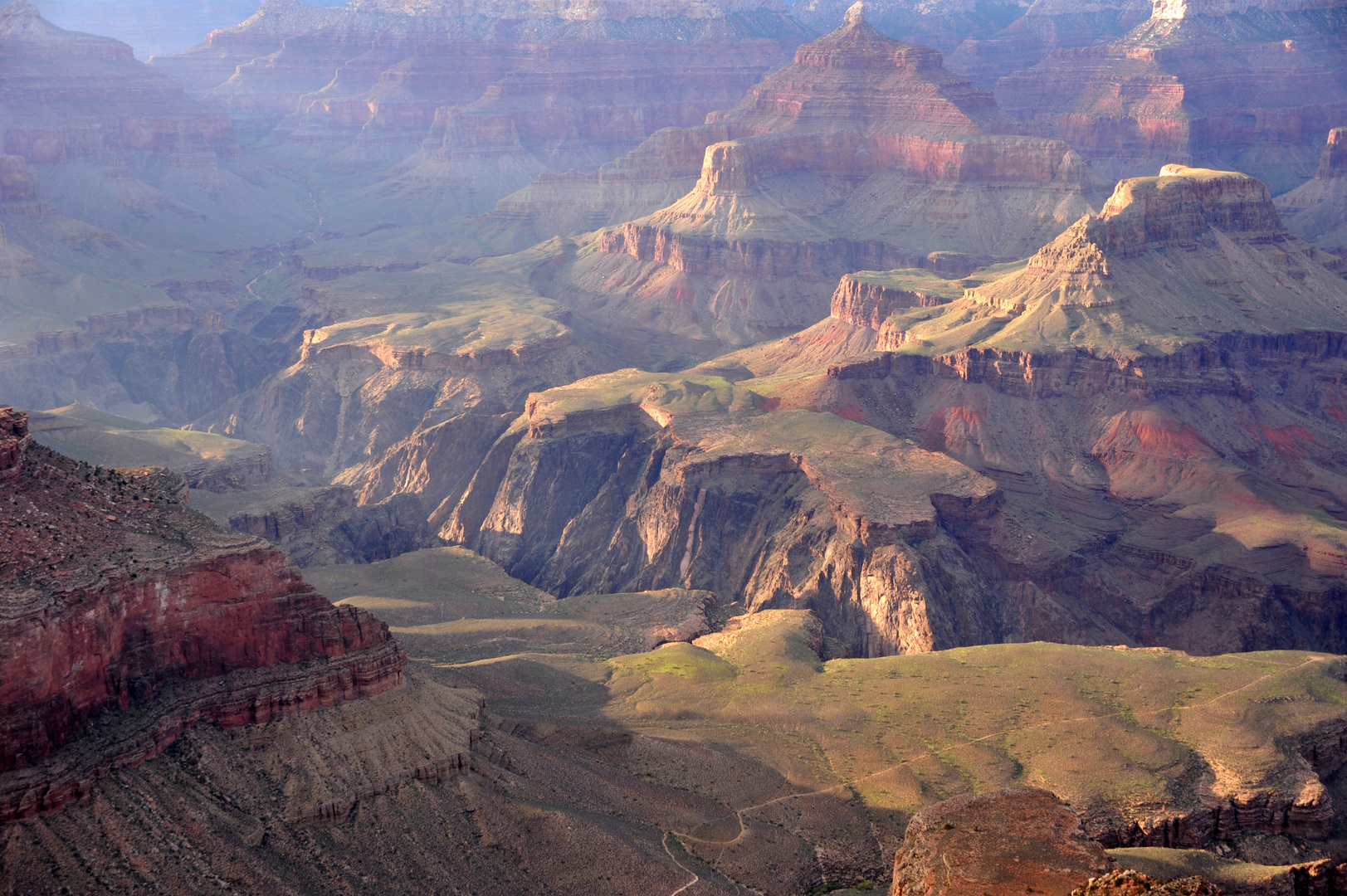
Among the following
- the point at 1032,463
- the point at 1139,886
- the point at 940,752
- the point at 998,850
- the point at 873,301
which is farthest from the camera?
the point at 873,301

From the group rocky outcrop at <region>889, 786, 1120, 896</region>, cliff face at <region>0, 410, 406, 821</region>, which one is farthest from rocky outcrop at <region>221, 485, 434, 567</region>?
rocky outcrop at <region>889, 786, 1120, 896</region>

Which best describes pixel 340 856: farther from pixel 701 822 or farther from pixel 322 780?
pixel 701 822

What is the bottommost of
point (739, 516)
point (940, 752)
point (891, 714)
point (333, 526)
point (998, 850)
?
point (333, 526)

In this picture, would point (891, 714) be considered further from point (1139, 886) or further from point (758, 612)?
point (1139, 886)

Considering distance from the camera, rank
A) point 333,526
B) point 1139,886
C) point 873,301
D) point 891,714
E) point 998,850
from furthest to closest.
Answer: point 873,301
point 333,526
point 891,714
point 998,850
point 1139,886

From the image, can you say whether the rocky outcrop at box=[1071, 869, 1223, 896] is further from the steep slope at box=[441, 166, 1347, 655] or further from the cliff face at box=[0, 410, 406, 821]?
the steep slope at box=[441, 166, 1347, 655]

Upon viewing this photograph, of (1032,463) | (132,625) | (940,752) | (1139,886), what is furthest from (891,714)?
(1032,463)
